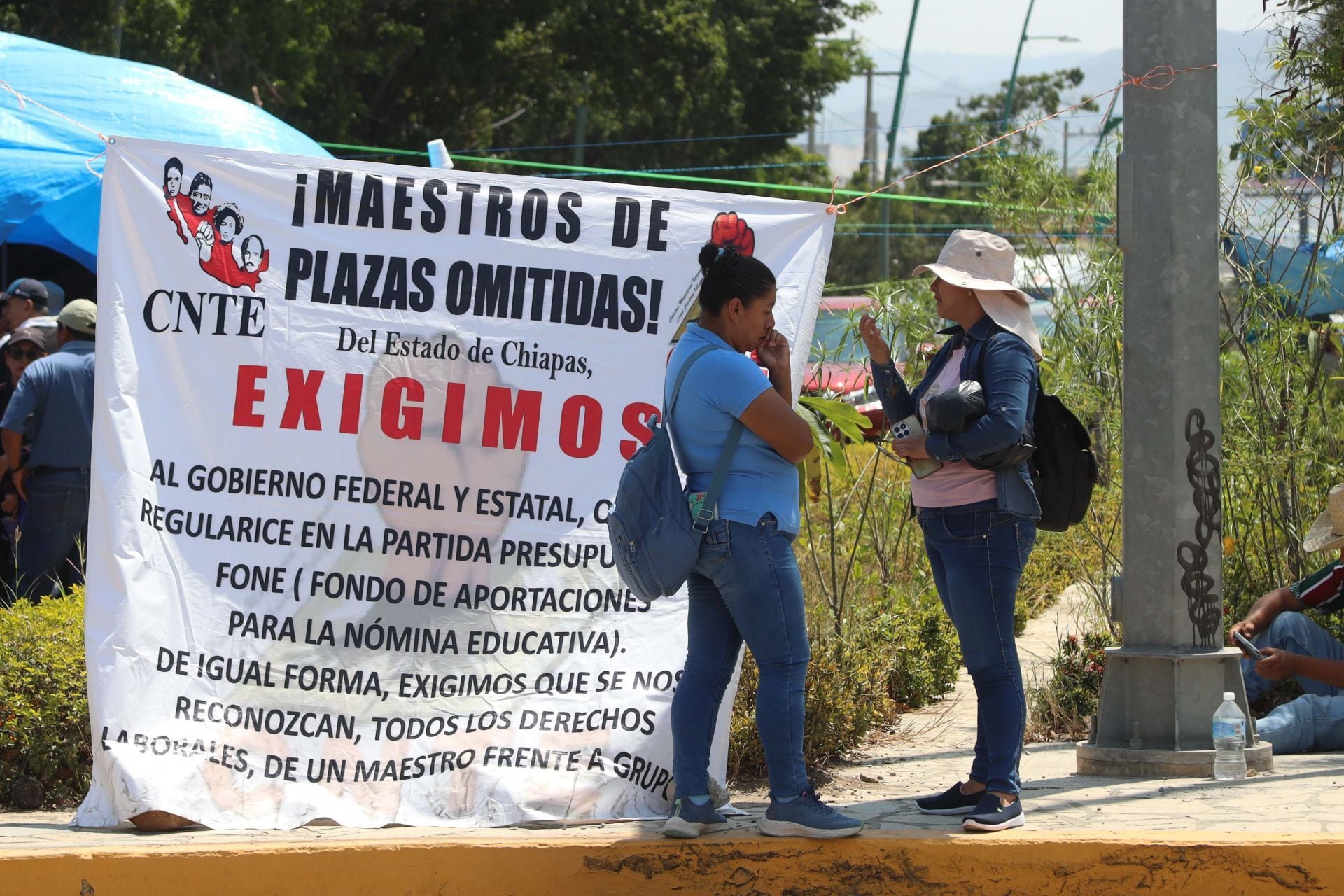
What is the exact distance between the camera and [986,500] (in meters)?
4.39

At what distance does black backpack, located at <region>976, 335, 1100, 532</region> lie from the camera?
4539mm

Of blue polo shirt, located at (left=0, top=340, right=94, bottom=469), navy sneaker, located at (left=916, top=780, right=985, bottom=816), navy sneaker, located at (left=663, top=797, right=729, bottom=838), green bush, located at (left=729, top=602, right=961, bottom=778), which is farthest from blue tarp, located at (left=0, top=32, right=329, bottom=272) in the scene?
navy sneaker, located at (left=916, top=780, right=985, bottom=816)

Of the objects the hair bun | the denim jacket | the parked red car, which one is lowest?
the denim jacket

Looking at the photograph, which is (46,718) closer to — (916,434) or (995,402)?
(916,434)

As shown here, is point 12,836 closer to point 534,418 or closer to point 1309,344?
point 534,418

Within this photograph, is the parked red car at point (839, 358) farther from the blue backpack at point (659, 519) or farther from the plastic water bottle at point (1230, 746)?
the blue backpack at point (659, 519)

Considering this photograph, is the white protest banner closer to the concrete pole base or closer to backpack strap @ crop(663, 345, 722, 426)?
backpack strap @ crop(663, 345, 722, 426)

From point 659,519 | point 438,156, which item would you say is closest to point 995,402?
point 659,519

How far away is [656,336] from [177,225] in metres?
1.64

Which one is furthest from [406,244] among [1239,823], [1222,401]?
[1222,401]

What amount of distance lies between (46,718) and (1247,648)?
14.7 feet

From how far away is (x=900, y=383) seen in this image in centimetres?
460

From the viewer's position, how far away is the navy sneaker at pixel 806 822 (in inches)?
166

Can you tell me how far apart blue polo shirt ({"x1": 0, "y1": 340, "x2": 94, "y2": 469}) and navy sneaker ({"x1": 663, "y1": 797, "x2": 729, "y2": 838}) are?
13.4 ft
